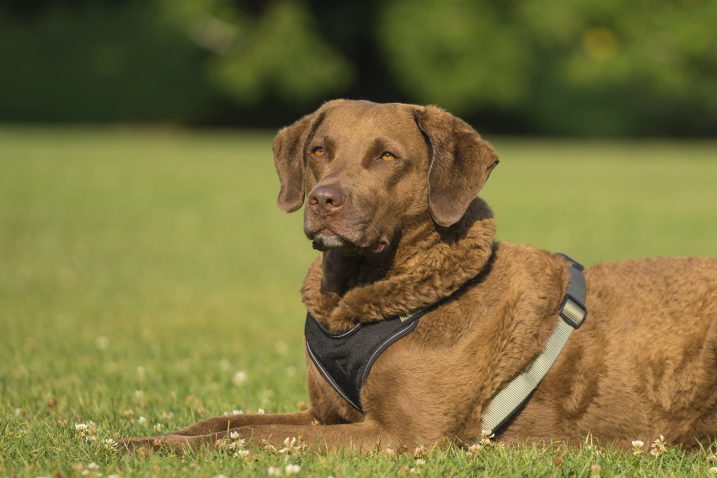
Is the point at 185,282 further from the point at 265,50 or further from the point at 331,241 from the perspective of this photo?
the point at 265,50

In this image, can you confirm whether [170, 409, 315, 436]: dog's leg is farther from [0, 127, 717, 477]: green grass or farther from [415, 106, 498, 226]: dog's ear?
[415, 106, 498, 226]: dog's ear

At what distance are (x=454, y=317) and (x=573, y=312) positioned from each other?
2.04 feet

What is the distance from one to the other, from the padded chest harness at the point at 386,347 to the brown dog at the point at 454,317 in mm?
35

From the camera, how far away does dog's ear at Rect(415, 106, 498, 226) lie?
5.02 meters

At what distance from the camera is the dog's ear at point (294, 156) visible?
5504mm

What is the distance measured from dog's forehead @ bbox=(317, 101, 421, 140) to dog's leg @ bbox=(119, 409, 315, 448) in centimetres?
148

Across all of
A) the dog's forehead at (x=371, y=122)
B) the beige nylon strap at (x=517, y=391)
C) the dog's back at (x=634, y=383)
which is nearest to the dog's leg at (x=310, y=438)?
the beige nylon strap at (x=517, y=391)

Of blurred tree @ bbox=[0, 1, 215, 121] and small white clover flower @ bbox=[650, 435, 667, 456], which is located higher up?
blurred tree @ bbox=[0, 1, 215, 121]

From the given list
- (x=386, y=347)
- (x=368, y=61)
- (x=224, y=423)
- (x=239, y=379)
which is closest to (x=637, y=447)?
(x=386, y=347)

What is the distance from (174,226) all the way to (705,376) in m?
12.9

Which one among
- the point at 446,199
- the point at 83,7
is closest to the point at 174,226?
the point at 446,199

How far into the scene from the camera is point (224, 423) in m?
5.10

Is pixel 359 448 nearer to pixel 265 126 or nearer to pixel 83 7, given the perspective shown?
pixel 265 126

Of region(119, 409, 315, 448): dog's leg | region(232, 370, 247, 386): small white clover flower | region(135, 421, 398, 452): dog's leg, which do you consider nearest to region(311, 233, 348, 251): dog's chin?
region(135, 421, 398, 452): dog's leg
